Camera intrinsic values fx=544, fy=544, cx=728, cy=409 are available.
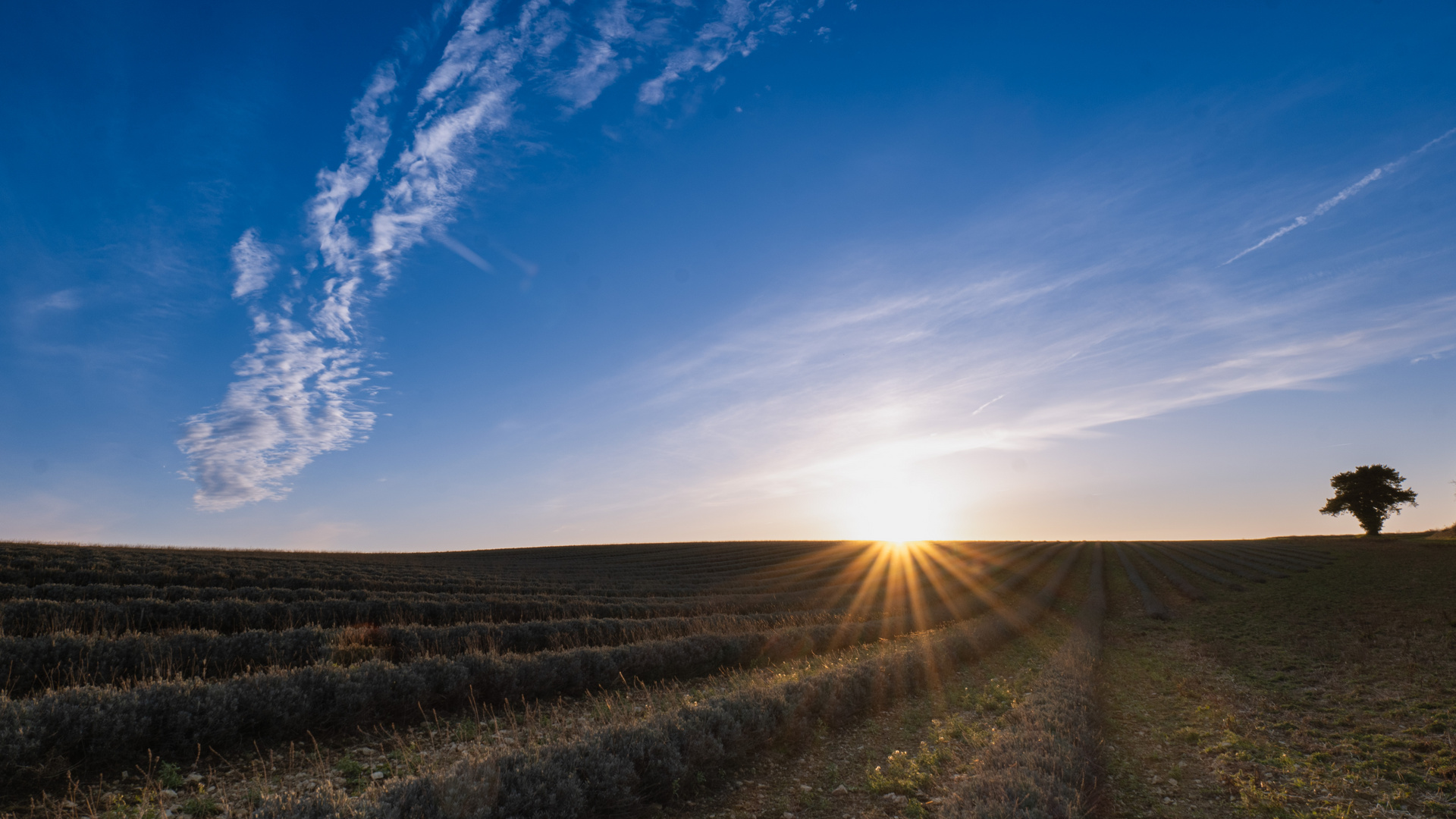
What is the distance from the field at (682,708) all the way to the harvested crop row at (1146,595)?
136 cm

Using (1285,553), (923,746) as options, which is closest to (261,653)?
(923,746)

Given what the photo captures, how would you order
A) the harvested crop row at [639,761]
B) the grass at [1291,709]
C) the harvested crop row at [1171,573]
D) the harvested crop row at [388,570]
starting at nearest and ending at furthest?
1. the harvested crop row at [639,761]
2. the grass at [1291,709]
3. the harvested crop row at [388,570]
4. the harvested crop row at [1171,573]

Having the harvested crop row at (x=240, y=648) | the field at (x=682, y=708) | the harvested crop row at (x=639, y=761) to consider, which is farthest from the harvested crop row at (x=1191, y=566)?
the harvested crop row at (x=240, y=648)

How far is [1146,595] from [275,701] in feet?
131

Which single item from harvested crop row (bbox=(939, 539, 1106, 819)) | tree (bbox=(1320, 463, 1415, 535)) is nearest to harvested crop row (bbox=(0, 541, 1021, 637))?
harvested crop row (bbox=(939, 539, 1106, 819))

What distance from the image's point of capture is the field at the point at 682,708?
23.1 ft

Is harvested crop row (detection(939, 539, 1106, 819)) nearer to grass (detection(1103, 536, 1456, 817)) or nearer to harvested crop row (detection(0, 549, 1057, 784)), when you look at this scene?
grass (detection(1103, 536, 1456, 817))

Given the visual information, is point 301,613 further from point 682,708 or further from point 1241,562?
point 1241,562

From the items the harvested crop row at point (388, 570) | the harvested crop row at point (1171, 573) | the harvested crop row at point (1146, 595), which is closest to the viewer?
the harvested crop row at point (388, 570)

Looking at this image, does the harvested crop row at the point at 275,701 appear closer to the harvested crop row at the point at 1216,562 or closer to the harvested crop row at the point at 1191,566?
the harvested crop row at the point at 1191,566

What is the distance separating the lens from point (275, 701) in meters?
8.88

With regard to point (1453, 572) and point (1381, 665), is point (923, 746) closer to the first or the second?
point (1381, 665)

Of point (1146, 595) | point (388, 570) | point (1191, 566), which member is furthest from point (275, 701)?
point (1191, 566)

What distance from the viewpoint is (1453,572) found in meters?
29.3
